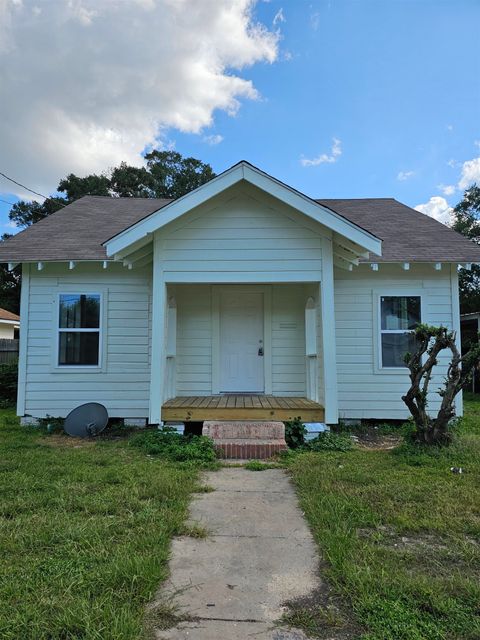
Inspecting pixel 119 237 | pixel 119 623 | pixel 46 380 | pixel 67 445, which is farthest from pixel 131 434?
pixel 119 623

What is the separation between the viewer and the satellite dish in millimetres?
6625

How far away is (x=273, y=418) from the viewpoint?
239 inches

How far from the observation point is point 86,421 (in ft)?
22.0

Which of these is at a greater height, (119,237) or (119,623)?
(119,237)

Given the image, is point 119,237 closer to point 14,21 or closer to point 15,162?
point 14,21

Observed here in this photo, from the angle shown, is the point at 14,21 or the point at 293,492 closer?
the point at 293,492

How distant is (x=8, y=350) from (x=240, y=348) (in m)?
9.95

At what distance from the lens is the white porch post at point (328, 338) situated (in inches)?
238

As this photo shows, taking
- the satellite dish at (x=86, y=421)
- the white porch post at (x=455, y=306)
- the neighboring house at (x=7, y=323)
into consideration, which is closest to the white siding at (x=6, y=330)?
the neighboring house at (x=7, y=323)

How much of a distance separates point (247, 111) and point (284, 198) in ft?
34.3

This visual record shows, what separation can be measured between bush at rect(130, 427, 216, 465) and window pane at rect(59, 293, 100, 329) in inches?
101

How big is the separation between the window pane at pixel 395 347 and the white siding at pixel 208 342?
153 cm

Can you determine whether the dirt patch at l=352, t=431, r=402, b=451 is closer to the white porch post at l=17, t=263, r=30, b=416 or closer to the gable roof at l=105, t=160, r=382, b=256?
the gable roof at l=105, t=160, r=382, b=256

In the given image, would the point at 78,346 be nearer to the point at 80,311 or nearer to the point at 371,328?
the point at 80,311
